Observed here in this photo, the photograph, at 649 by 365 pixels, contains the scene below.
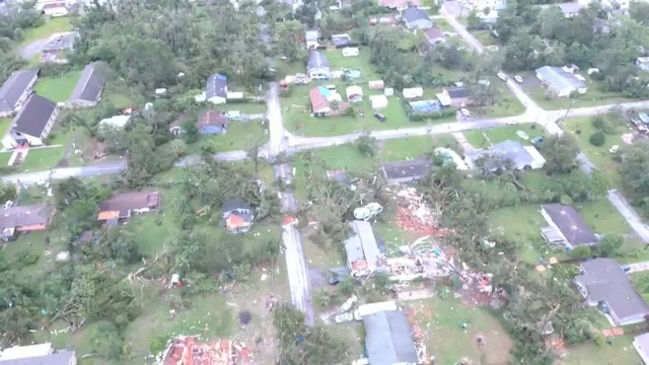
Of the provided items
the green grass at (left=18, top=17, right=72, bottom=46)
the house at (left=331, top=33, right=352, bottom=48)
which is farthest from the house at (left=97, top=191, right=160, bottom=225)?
the green grass at (left=18, top=17, right=72, bottom=46)

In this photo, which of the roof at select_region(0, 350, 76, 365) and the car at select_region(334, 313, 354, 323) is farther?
the car at select_region(334, 313, 354, 323)

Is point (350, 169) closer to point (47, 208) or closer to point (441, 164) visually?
point (441, 164)

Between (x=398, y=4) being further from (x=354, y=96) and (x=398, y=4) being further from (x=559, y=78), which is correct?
(x=559, y=78)

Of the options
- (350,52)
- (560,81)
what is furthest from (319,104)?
(560,81)

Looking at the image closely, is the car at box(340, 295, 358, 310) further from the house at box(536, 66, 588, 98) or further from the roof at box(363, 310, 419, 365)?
the house at box(536, 66, 588, 98)

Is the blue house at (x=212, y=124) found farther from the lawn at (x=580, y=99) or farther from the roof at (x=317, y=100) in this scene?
the lawn at (x=580, y=99)
